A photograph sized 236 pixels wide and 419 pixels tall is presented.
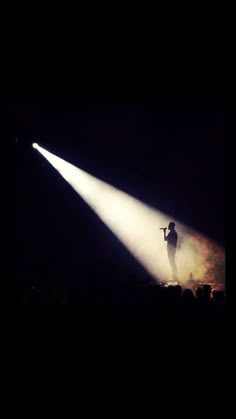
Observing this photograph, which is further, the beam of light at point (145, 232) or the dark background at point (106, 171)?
the beam of light at point (145, 232)

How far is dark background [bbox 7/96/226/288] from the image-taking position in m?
9.60

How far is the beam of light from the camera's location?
988 centimetres

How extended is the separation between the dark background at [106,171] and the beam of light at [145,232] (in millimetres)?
234

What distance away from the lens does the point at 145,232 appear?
11000mm

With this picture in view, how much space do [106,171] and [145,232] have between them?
207cm

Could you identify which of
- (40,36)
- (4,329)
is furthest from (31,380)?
(40,36)

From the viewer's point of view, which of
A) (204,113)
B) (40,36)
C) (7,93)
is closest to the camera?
(40,36)

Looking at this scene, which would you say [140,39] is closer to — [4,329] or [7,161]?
[7,161]

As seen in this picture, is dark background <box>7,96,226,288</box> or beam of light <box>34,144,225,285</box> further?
beam of light <box>34,144,225,285</box>

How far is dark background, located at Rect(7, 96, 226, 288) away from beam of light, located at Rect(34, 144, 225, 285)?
23 centimetres

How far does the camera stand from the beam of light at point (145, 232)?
988cm

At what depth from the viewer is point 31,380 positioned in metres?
2.71

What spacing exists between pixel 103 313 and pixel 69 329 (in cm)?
43

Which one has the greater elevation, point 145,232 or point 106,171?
point 106,171
